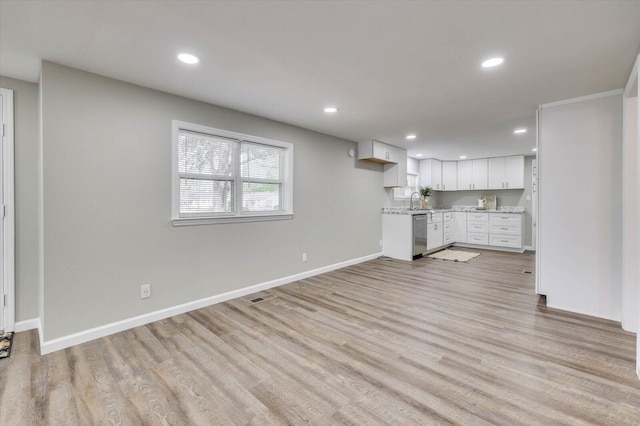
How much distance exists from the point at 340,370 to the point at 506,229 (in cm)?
625

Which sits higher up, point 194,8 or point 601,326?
point 194,8

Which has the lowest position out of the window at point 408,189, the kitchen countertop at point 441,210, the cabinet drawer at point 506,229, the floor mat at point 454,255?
the floor mat at point 454,255

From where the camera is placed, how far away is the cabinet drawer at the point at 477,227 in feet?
23.0

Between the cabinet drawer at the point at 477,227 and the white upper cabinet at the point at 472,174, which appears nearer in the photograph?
the cabinet drawer at the point at 477,227

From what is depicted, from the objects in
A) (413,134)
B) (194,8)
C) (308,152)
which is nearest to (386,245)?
(413,134)

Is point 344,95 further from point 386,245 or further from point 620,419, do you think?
point 386,245

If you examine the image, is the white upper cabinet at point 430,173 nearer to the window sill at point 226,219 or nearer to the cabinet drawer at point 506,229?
the cabinet drawer at point 506,229

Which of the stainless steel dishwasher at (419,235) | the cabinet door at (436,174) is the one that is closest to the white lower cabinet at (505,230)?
the cabinet door at (436,174)

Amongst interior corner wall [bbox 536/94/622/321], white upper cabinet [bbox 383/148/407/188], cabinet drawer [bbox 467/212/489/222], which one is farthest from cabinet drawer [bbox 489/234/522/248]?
interior corner wall [bbox 536/94/622/321]

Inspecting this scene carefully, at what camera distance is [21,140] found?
265 cm

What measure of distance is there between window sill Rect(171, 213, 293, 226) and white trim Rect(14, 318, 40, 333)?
4.89 feet

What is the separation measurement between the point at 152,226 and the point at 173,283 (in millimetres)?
634

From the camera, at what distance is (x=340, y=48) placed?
2119 millimetres

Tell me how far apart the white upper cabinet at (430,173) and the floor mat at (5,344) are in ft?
25.0
